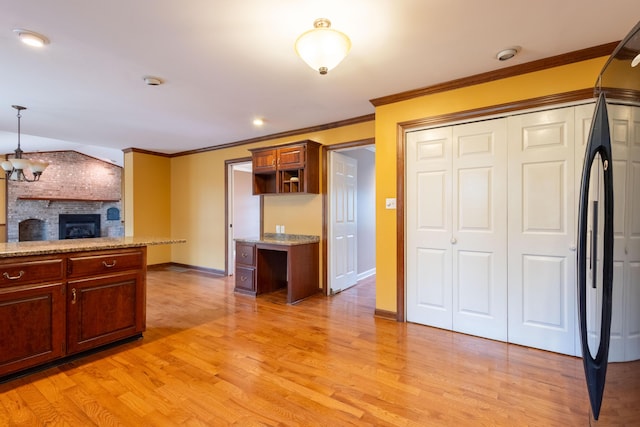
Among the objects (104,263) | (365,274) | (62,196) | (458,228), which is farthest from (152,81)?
(62,196)

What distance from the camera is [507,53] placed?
2.36m

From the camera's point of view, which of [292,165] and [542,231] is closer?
[542,231]

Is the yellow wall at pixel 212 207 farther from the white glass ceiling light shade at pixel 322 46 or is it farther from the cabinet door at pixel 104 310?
the cabinet door at pixel 104 310

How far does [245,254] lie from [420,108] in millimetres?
2960

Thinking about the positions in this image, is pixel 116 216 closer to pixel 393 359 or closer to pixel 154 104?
pixel 154 104

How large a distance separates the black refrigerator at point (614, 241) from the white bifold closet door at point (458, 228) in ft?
3.71

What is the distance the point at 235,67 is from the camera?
2.59 meters

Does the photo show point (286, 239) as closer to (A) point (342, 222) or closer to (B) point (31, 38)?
(A) point (342, 222)

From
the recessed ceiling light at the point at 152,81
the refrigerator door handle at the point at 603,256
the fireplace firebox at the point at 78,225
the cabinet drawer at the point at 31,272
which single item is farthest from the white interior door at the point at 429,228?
the fireplace firebox at the point at 78,225

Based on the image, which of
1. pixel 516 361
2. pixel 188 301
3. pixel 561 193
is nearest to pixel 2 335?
pixel 188 301

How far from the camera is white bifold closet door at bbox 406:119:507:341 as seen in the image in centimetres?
276

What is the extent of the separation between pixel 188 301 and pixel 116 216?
731 cm

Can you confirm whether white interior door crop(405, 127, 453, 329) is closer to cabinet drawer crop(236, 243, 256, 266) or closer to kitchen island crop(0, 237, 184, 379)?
cabinet drawer crop(236, 243, 256, 266)

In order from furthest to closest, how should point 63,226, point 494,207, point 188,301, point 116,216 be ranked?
point 116,216 → point 63,226 → point 188,301 → point 494,207
